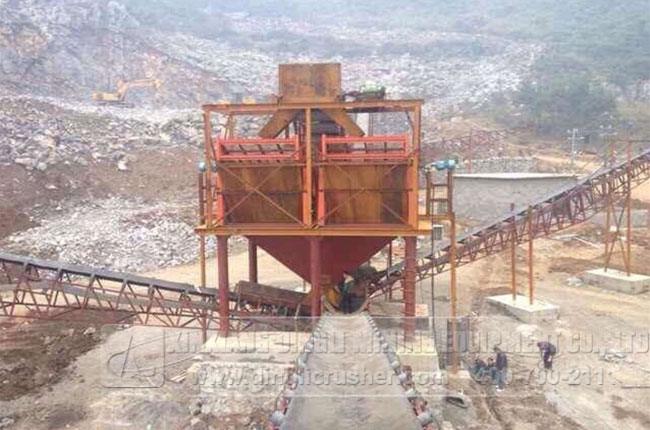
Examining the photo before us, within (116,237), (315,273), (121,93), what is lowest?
(116,237)

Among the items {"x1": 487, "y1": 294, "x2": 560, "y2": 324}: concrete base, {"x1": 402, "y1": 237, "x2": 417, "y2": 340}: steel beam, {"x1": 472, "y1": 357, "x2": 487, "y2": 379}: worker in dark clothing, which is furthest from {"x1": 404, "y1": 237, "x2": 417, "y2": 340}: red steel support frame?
{"x1": 487, "y1": 294, "x2": 560, "y2": 324}: concrete base

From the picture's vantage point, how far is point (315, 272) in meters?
11.9

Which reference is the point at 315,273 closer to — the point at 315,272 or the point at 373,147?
the point at 315,272

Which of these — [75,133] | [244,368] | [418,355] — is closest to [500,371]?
[418,355]

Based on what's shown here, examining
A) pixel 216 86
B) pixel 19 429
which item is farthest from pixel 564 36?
pixel 19 429

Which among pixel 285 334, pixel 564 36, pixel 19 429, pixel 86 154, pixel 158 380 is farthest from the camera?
pixel 564 36

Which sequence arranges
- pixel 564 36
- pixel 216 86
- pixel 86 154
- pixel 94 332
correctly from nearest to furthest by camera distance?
pixel 94 332
pixel 86 154
pixel 216 86
pixel 564 36

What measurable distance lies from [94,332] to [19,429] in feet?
16.5

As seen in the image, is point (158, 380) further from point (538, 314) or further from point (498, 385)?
point (538, 314)

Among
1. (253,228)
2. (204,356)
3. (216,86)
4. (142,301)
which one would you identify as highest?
(216,86)

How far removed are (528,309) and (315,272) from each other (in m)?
7.89

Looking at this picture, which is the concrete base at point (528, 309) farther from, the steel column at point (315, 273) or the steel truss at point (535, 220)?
the steel column at point (315, 273)

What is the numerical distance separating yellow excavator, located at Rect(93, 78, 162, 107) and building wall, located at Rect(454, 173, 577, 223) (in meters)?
25.3

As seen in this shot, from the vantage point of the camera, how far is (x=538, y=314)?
16750 mm
